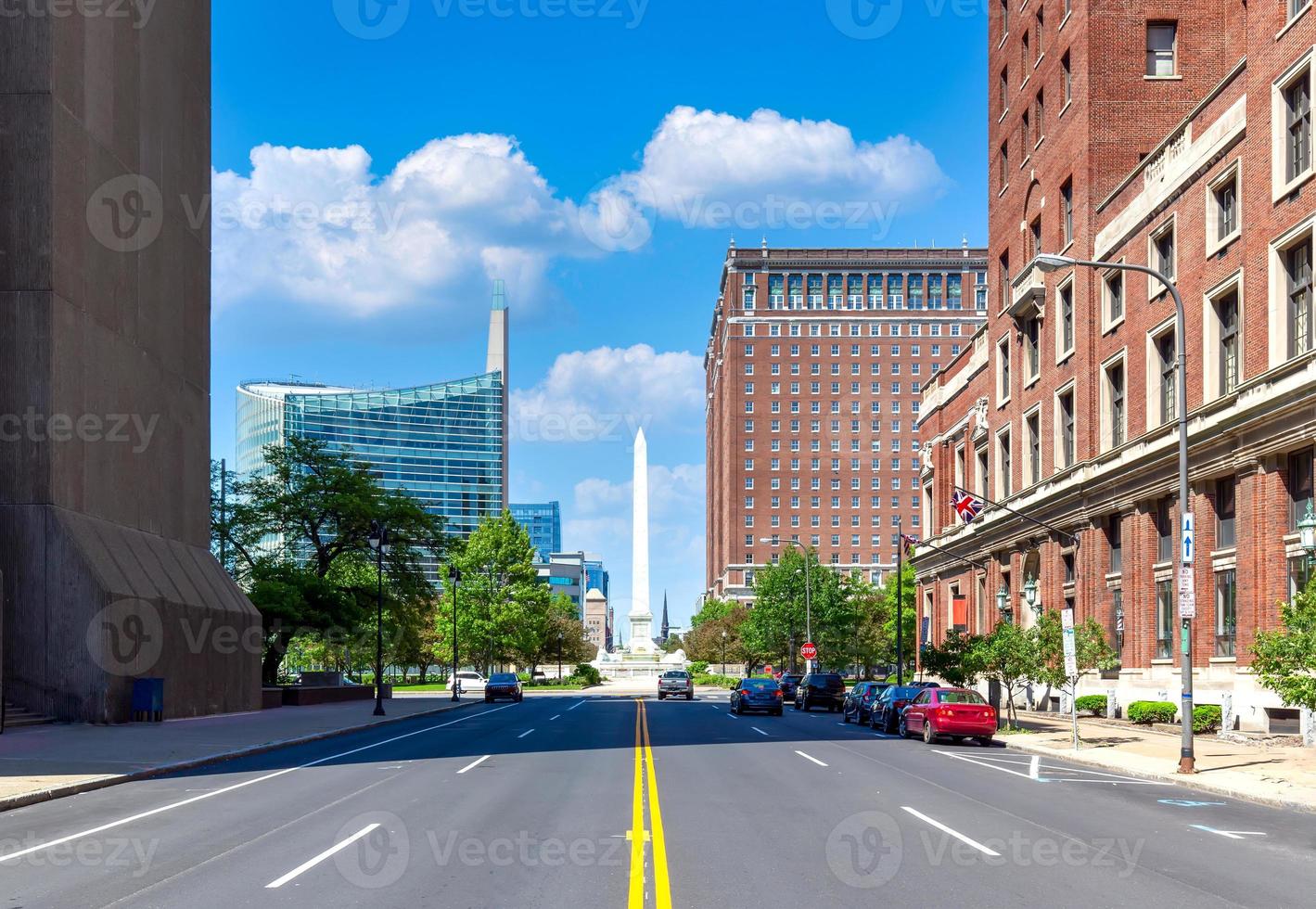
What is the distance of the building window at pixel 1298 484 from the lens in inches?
1220

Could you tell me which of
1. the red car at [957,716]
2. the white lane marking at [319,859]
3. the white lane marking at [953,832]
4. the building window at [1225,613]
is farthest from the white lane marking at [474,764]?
the building window at [1225,613]

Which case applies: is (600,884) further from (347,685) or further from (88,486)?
(347,685)

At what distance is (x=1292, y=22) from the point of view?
31641mm

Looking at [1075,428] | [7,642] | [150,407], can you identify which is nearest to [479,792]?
[7,642]

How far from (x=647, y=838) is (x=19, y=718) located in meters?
25.2

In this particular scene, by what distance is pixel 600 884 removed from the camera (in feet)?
36.5

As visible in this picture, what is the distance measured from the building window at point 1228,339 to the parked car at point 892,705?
12433 mm

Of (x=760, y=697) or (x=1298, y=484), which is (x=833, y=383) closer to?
(x=760, y=697)

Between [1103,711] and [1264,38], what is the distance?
22.1 m

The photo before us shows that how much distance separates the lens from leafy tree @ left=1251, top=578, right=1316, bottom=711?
20203mm

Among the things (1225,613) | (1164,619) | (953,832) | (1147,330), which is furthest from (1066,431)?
(953,832)

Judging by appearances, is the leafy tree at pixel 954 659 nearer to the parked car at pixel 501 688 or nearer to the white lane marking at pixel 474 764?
the white lane marking at pixel 474 764

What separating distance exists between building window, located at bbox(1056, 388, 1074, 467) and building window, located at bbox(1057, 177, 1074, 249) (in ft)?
20.8

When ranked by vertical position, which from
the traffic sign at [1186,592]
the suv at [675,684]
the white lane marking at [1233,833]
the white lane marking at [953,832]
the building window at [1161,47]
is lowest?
the suv at [675,684]
